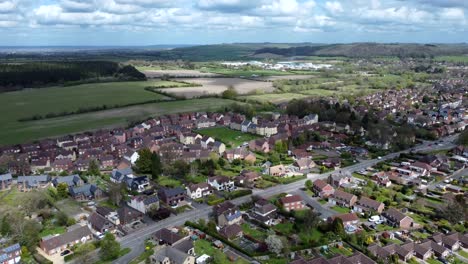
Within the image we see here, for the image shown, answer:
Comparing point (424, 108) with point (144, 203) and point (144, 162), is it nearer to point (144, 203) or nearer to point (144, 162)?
point (144, 162)

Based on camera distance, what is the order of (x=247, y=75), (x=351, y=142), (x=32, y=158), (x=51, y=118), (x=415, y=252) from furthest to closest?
(x=247, y=75) → (x=51, y=118) → (x=351, y=142) → (x=32, y=158) → (x=415, y=252)

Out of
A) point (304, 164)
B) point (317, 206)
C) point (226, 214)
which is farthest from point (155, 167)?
point (317, 206)

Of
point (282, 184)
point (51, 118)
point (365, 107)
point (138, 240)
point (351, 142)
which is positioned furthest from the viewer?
point (365, 107)

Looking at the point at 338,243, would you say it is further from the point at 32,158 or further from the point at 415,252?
the point at 32,158

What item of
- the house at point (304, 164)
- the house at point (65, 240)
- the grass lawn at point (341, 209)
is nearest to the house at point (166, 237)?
the house at point (65, 240)

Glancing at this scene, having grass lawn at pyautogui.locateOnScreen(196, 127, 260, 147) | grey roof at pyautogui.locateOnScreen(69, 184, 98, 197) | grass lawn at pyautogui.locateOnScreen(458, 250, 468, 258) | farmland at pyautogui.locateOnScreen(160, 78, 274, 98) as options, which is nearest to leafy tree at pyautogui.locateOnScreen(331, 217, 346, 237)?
grass lawn at pyautogui.locateOnScreen(458, 250, 468, 258)

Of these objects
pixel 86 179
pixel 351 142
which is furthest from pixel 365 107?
pixel 86 179

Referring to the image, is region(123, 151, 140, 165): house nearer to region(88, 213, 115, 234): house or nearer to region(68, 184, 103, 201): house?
region(68, 184, 103, 201): house
